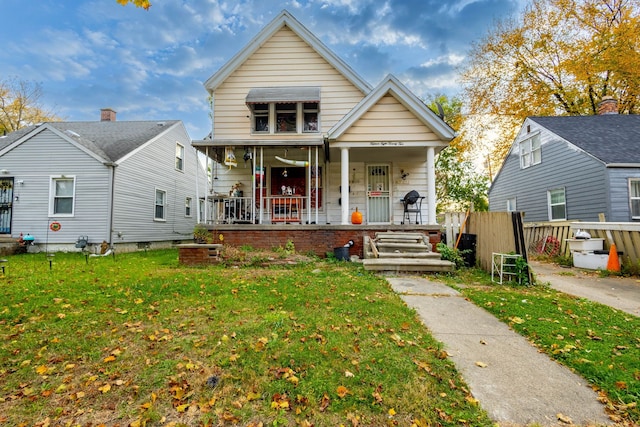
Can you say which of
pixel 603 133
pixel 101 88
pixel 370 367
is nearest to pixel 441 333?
pixel 370 367

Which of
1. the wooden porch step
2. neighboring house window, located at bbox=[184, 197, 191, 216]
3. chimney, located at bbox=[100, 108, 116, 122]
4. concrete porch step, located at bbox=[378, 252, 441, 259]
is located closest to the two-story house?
concrete porch step, located at bbox=[378, 252, 441, 259]

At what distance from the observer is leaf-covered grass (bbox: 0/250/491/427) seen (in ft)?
6.59

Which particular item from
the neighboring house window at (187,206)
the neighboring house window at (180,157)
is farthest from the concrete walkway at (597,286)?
the neighboring house window at (180,157)

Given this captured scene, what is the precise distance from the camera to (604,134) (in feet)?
43.9

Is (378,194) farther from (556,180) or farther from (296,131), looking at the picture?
(556,180)

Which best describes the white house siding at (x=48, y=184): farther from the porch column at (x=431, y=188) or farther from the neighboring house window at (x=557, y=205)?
the neighboring house window at (x=557, y=205)

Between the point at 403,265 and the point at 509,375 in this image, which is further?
the point at 403,265

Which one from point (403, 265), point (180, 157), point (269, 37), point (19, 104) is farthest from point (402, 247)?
point (19, 104)

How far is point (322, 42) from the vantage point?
1127 cm

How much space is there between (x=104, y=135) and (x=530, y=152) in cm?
2274

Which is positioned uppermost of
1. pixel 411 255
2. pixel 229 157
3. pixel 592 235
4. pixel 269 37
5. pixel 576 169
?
pixel 269 37

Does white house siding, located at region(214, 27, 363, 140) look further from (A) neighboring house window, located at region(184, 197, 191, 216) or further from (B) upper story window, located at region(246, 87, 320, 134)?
(A) neighboring house window, located at region(184, 197, 191, 216)

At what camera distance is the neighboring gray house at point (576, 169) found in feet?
37.1

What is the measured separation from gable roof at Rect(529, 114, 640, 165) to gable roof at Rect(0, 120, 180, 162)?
19861 millimetres
